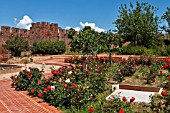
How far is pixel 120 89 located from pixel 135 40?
18.2 m

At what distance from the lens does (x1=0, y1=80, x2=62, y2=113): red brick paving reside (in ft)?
17.2

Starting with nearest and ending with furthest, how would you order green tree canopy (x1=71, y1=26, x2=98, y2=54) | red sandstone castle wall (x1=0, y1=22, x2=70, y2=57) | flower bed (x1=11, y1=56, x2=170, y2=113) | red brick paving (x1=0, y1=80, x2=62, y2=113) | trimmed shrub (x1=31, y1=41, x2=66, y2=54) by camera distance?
flower bed (x1=11, y1=56, x2=170, y2=113), red brick paving (x1=0, y1=80, x2=62, y2=113), green tree canopy (x1=71, y1=26, x2=98, y2=54), red sandstone castle wall (x1=0, y1=22, x2=70, y2=57), trimmed shrub (x1=31, y1=41, x2=66, y2=54)

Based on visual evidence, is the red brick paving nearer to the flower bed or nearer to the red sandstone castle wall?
the flower bed

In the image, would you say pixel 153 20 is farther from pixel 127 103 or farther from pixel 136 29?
pixel 127 103

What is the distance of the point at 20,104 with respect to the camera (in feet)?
19.0

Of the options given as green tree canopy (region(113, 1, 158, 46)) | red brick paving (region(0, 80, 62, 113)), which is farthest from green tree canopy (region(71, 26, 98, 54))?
green tree canopy (region(113, 1, 158, 46))

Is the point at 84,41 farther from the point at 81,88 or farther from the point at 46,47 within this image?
the point at 46,47

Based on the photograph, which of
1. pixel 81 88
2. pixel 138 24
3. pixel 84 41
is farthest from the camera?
pixel 138 24

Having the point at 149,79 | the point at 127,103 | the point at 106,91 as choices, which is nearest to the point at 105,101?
the point at 127,103

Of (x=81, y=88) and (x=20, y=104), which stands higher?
(x=81, y=88)

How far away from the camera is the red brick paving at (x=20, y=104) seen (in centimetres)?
525

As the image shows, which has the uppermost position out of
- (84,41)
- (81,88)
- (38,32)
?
(38,32)

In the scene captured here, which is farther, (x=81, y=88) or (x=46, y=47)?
(x=46, y=47)

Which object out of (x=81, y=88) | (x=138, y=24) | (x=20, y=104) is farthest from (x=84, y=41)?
(x=138, y=24)
